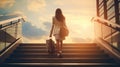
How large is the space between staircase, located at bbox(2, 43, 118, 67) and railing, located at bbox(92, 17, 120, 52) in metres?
0.47

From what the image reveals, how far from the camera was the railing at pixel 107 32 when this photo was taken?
8.33 metres

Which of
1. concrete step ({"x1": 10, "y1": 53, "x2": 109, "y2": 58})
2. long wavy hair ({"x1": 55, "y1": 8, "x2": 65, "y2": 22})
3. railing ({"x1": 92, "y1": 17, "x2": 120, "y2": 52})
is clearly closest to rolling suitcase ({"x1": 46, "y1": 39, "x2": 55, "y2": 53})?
concrete step ({"x1": 10, "y1": 53, "x2": 109, "y2": 58})

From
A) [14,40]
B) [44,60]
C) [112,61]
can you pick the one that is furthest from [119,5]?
[14,40]

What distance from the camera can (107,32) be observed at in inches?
388

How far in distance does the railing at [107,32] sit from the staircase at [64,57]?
472 mm

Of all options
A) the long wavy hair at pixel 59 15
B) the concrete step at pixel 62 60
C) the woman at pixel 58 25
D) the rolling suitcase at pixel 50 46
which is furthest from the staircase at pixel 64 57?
the long wavy hair at pixel 59 15

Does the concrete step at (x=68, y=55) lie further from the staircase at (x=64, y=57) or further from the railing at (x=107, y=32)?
the railing at (x=107, y=32)

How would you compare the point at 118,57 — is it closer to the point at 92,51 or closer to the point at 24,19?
the point at 92,51

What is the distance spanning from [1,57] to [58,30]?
2.04m

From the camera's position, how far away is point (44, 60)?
312 inches

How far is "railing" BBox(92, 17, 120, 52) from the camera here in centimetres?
833

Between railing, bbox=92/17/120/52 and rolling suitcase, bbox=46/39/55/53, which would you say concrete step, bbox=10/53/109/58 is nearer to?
rolling suitcase, bbox=46/39/55/53

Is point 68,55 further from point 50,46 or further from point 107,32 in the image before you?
point 107,32

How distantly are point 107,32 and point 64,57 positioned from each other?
2283mm
